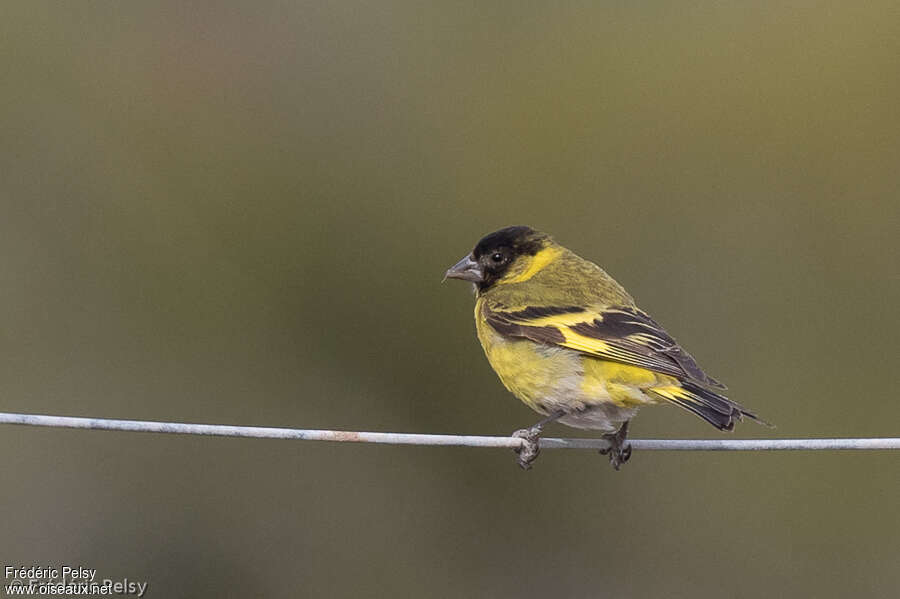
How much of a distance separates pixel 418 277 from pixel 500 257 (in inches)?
79.8

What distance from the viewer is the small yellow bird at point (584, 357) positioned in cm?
517

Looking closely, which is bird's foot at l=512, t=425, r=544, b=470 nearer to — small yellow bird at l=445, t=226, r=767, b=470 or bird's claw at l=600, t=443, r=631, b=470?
small yellow bird at l=445, t=226, r=767, b=470

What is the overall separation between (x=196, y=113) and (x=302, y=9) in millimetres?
1321

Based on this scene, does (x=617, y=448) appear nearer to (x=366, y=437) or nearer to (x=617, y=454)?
(x=617, y=454)

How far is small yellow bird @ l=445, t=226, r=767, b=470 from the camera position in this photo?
5168 mm

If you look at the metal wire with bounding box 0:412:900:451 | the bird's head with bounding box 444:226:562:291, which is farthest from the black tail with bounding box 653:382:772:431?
the bird's head with bounding box 444:226:562:291

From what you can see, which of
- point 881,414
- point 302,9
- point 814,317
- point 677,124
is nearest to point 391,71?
point 302,9

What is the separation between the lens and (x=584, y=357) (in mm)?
5461

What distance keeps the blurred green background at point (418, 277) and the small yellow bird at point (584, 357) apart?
6.13 ft

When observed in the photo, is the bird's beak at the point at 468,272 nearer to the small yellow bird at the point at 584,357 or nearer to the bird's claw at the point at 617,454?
the small yellow bird at the point at 584,357

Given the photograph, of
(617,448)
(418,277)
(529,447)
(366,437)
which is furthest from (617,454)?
(418,277)

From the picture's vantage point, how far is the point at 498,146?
9.11 m

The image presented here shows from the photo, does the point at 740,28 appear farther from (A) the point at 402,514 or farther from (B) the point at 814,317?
(A) the point at 402,514

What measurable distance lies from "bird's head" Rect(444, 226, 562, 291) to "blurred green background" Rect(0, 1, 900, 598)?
1.33m
